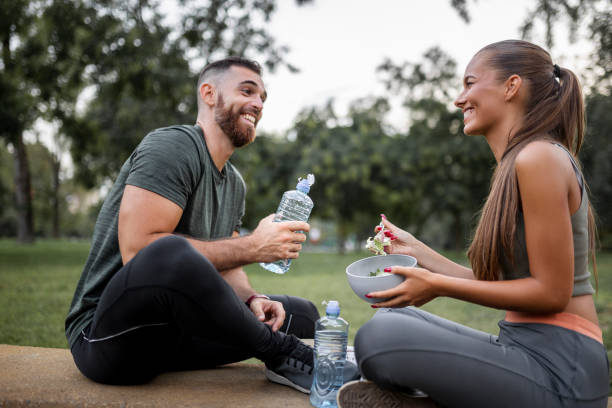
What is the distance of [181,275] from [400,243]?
4.03 ft

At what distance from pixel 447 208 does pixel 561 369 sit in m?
21.0

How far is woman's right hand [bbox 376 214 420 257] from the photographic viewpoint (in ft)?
8.73

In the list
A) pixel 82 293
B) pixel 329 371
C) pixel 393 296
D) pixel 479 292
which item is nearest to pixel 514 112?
pixel 479 292

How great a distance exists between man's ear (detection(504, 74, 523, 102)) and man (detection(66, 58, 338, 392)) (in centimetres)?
116

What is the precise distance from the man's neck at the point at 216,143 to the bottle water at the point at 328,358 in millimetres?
1214

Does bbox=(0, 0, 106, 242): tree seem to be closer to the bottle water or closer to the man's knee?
the man's knee

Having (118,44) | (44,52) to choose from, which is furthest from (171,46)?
(44,52)

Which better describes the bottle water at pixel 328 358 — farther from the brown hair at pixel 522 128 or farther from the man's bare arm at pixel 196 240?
the brown hair at pixel 522 128

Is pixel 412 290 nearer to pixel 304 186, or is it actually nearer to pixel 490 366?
pixel 490 366

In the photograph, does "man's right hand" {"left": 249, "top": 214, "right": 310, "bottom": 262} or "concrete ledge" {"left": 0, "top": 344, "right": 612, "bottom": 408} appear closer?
"concrete ledge" {"left": 0, "top": 344, "right": 612, "bottom": 408}

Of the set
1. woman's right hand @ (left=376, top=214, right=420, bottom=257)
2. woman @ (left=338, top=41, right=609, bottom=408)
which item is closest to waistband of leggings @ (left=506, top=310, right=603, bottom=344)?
woman @ (left=338, top=41, right=609, bottom=408)

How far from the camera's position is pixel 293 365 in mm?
2551

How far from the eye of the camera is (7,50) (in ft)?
36.8

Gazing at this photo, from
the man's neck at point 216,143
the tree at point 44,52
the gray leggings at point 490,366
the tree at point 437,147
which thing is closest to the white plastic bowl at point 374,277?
the gray leggings at point 490,366
